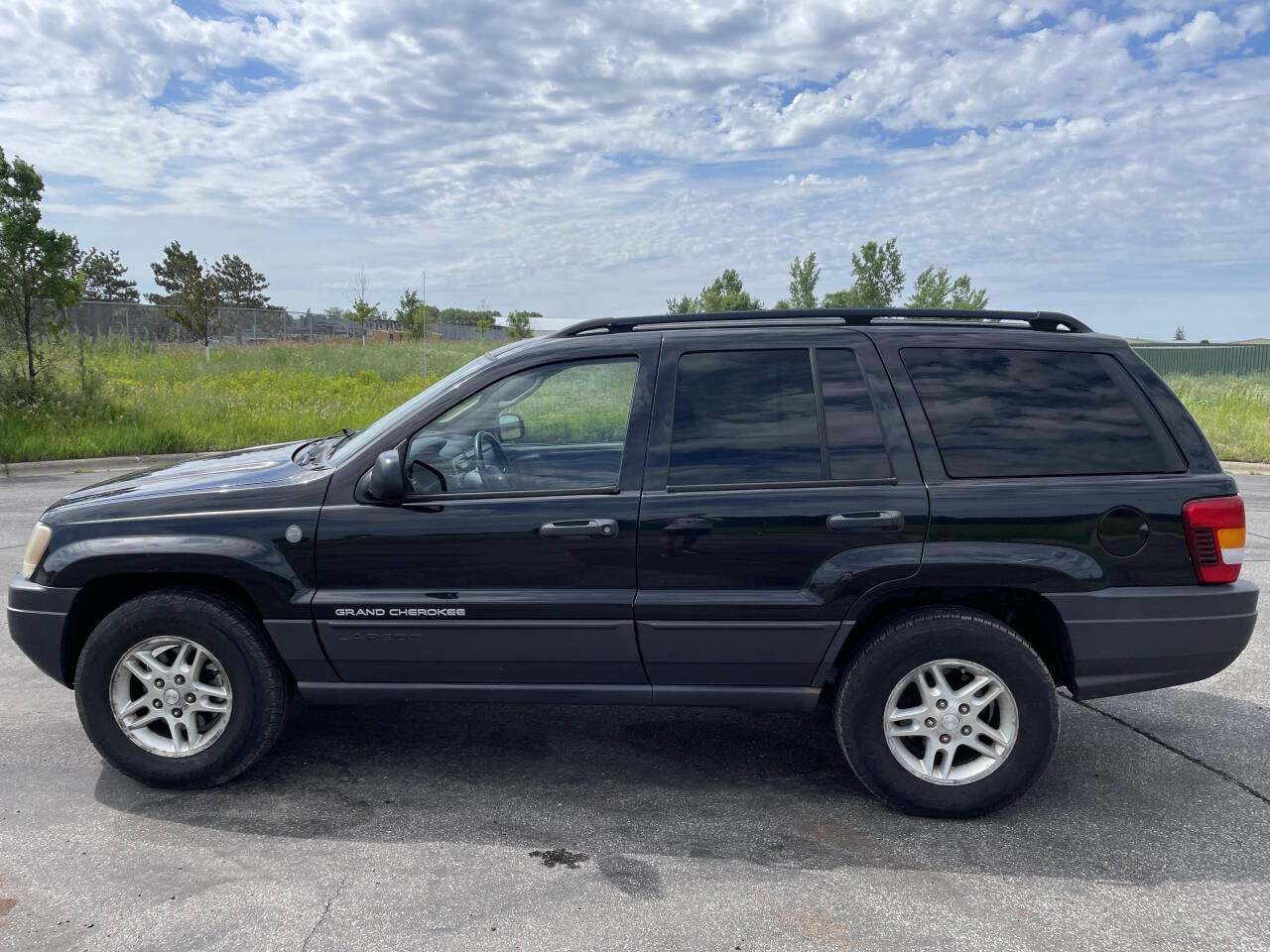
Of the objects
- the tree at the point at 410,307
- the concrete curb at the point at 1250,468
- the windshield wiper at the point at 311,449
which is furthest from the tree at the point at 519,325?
the windshield wiper at the point at 311,449

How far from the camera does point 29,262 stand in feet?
48.9

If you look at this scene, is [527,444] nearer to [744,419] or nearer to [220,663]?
[744,419]

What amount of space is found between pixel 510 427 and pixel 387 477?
2.44 feet

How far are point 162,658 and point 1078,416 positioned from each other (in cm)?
357

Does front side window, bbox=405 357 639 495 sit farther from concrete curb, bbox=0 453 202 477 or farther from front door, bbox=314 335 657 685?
concrete curb, bbox=0 453 202 477

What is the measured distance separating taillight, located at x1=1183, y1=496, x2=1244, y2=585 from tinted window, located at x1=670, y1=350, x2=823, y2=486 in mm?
1334

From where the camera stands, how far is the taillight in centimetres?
349

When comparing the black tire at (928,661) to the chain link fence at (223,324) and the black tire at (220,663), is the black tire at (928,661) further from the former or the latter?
the chain link fence at (223,324)

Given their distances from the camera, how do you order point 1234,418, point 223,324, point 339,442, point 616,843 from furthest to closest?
1. point 223,324
2. point 1234,418
3. point 339,442
4. point 616,843

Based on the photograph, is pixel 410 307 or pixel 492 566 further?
pixel 410 307

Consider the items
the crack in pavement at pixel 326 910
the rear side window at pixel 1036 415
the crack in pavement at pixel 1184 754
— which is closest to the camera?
the crack in pavement at pixel 326 910

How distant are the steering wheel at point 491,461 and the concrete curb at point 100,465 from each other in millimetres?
10857

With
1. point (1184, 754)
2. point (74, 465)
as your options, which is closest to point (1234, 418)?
point (1184, 754)

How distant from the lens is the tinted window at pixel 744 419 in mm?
3592
